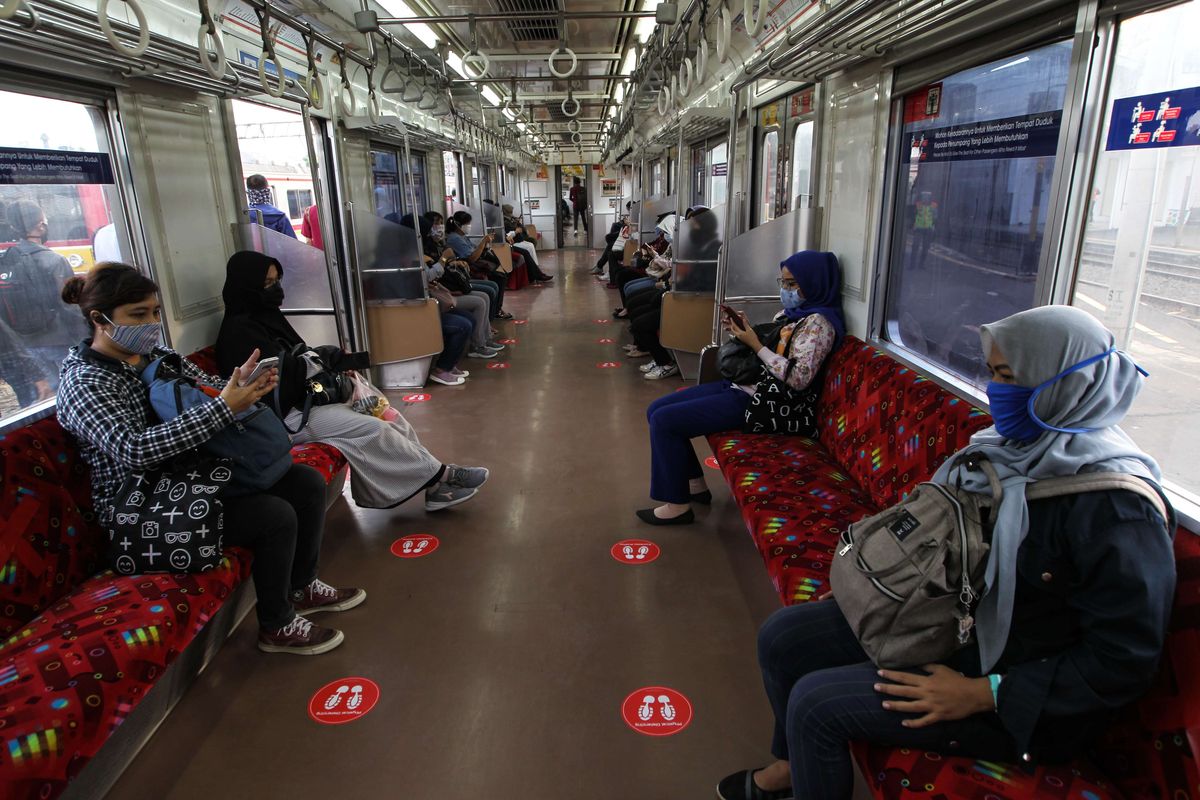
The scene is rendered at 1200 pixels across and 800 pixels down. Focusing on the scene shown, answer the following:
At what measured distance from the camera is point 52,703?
5.47ft

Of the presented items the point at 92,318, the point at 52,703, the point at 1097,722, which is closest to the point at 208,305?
the point at 92,318

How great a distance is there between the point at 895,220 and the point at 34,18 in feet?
11.5

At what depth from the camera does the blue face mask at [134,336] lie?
227 cm

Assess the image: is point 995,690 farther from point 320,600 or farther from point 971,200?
point 320,600

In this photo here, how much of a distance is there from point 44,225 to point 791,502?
343 centimetres

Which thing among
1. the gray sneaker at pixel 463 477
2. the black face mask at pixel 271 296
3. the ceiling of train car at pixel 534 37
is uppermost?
the ceiling of train car at pixel 534 37

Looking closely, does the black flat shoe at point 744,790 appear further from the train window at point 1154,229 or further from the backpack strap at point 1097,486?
the train window at point 1154,229

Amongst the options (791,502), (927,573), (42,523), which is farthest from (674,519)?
(42,523)

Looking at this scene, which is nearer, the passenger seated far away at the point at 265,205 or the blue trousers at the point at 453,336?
the passenger seated far away at the point at 265,205

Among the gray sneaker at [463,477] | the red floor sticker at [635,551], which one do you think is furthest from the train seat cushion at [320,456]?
the red floor sticker at [635,551]

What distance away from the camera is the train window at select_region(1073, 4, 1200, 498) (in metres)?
1.79

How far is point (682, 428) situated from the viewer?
344 centimetres

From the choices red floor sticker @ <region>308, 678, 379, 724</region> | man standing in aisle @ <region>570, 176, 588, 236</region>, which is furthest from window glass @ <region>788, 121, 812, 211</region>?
man standing in aisle @ <region>570, 176, 588, 236</region>

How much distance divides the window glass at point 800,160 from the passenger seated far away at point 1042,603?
3.85 metres
